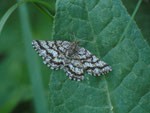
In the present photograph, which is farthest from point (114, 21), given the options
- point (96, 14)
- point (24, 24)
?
point (24, 24)

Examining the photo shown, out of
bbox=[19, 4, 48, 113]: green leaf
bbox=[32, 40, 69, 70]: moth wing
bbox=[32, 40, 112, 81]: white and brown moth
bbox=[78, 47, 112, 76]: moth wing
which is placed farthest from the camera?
bbox=[19, 4, 48, 113]: green leaf

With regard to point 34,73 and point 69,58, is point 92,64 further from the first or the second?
point 34,73

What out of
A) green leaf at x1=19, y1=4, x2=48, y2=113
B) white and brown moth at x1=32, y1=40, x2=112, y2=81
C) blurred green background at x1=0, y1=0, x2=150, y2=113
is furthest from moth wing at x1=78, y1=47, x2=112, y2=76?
blurred green background at x1=0, y1=0, x2=150, y2=113

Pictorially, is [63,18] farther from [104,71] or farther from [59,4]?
[104,71]

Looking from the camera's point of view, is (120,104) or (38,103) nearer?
(120,104)

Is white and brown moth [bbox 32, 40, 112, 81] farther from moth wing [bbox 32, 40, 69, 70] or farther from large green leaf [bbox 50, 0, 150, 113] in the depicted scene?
large green leaf [bbox 50, 0, 150, 113]

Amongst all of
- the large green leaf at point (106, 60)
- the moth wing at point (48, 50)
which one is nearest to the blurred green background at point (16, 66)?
the moth wing at point (48, 50)
